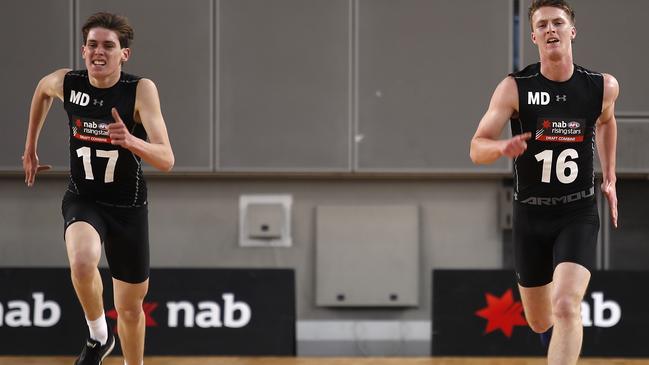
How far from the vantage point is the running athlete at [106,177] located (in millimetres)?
5559

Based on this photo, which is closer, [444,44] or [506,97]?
[506,97]

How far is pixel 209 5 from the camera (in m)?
8.77

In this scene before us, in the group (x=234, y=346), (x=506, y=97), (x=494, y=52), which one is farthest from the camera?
(x=494, y=52)

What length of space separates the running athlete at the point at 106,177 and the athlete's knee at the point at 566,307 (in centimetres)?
207

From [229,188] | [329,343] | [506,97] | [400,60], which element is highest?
[400,60]

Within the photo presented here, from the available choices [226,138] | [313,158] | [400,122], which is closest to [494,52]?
[400,122]

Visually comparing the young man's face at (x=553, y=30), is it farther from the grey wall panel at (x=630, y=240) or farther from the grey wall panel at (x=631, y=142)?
the grey wall panel at (x=630, y=240)

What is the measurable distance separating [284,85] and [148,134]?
133 inches

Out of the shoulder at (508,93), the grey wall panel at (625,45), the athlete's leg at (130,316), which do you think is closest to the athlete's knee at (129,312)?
the athlete's leg at (130,316)

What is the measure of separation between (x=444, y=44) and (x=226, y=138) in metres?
1.98

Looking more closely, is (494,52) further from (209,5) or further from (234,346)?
(234,346)

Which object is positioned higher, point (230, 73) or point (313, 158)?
point (230, 73)

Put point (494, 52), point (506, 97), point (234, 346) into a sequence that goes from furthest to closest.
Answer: point (494, 52)
point (234, 346)
point (506, 97)

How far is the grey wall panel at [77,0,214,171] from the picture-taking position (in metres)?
8.77
